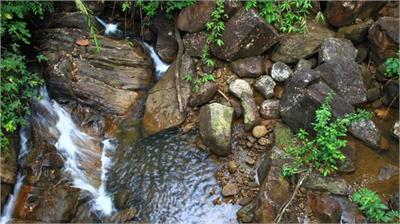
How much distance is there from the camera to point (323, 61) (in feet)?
21.1

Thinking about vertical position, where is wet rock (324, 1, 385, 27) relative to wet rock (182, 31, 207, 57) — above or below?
below

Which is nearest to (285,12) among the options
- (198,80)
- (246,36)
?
(246,36)

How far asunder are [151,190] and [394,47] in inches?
172

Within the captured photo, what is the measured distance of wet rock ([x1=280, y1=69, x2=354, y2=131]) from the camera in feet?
19.2

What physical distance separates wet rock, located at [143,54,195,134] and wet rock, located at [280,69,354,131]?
1.64m

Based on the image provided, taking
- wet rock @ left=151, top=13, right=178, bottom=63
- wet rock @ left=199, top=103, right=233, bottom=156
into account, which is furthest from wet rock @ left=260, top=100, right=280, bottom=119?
wet rock @ left=151, top=13, right=178, bottom=63

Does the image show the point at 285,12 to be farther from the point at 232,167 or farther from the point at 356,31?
the point at 232,167

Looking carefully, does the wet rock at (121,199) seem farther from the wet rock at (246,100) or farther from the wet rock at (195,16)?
the wet rock at (195,16)

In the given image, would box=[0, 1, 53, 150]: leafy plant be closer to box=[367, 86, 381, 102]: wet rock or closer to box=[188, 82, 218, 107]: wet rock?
box=[188, 82, 218, 107]: wet rock

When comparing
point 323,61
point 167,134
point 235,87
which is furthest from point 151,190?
point 323,61

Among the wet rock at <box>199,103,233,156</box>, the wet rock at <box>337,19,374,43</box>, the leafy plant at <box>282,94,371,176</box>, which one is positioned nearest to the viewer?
the leafy plant at <box>282,94,371,176</box>

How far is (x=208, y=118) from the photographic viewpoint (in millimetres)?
6145

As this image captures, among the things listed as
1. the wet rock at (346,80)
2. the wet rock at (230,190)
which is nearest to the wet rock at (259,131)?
the wet rock at (230,190)

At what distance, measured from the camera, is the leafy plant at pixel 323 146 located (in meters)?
5.48
